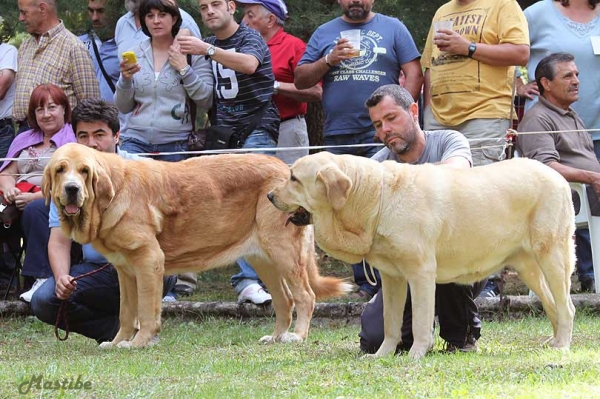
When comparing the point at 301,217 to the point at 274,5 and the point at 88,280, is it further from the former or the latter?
the point at 274,5

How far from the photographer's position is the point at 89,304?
8023 mm

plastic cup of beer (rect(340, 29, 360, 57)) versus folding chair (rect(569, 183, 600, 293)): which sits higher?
plastic cup of beer (rect(340, 29, 360, 57))

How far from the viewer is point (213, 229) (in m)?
7.89

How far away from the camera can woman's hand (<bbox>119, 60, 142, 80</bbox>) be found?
895 centimetres

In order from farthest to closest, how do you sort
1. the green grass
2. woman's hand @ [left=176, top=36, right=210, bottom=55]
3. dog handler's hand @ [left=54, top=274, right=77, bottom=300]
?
woman's hand @ [left=176, top=36, right=210, bottom=55] < dog handler's hand @ [left=54, top=274, right=77, bottom=300] < the green grass

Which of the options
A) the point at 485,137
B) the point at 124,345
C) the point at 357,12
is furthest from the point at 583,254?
the point at 124,345

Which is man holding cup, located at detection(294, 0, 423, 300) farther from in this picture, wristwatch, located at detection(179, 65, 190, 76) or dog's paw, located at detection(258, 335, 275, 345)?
dog's paw, located at detection(258, 335, 275, 345)

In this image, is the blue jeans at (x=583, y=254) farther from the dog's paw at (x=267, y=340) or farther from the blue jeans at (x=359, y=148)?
the dog's paw at (x=267, y=340)

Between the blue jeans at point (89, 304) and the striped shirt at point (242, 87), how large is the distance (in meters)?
1.94

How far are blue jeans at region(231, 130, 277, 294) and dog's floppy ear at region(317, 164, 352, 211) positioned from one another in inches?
126

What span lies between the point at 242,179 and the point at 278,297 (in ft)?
3.22

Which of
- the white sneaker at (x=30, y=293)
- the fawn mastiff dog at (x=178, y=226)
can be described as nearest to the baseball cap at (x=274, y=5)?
the fawn mastiff dog at (x=178, y=226)

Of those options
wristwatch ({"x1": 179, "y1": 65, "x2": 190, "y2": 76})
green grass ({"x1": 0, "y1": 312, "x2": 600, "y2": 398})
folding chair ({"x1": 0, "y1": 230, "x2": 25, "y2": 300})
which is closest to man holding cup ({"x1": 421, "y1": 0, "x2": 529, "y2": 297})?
green grass ({"x1": 0, "y1": 312, "x2": 600, "y2": 398})

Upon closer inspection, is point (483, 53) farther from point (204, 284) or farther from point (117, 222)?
point (204, 284)
